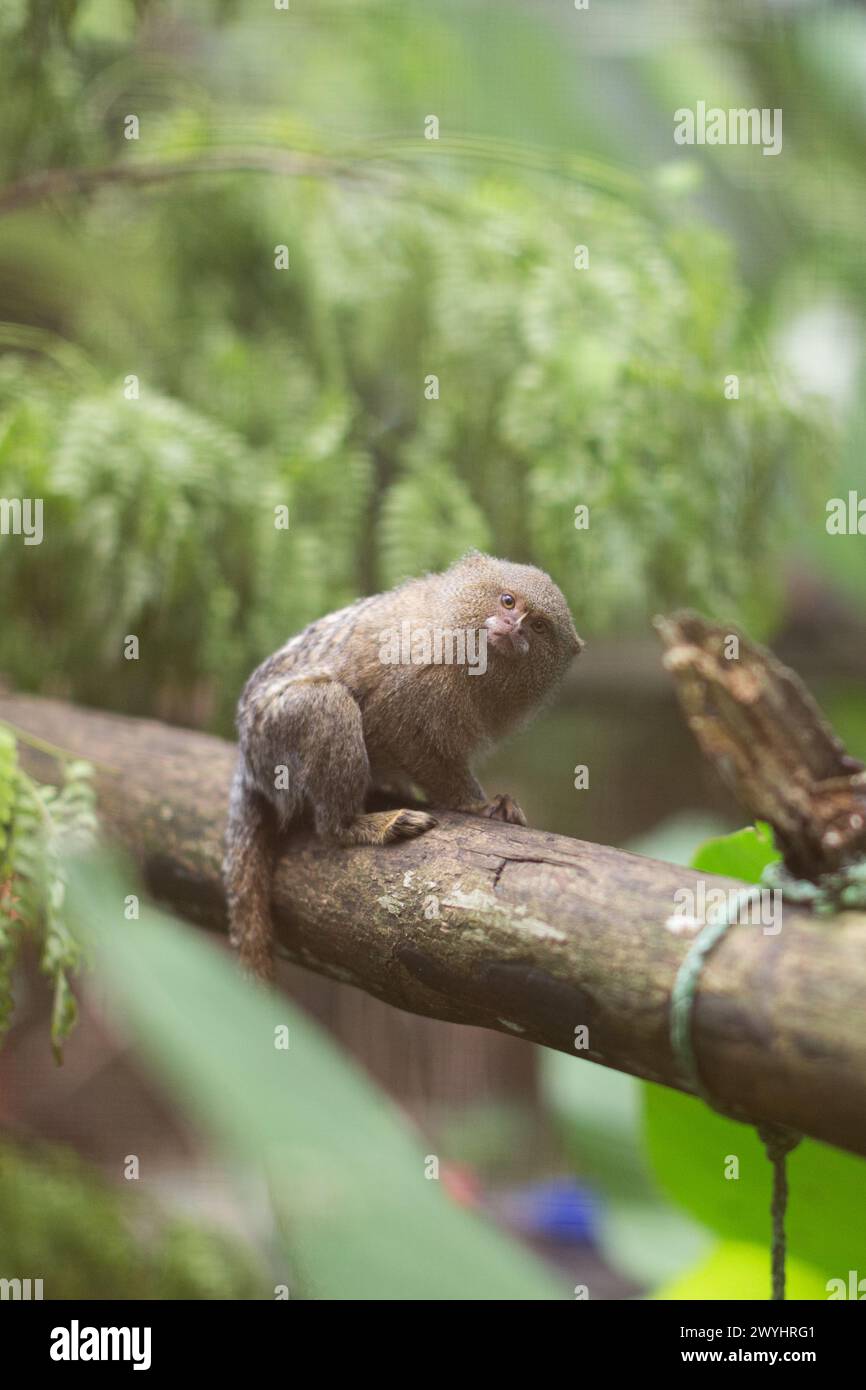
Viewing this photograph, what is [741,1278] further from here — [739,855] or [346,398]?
[346,398]

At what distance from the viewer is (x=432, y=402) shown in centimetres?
361

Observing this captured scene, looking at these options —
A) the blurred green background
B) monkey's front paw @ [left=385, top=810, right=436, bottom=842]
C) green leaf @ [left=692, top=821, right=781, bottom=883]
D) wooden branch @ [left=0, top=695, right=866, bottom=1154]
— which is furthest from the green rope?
the blurred green background

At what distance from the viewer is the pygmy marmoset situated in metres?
2.08

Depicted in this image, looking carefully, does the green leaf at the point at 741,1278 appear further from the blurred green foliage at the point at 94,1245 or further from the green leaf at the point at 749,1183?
the blurred green foliage at the point at 94,1245

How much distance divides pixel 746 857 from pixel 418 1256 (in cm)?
94

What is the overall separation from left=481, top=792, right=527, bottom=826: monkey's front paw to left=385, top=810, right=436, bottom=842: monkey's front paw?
0.75 feet

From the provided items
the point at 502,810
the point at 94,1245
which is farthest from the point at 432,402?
the point at 94,1245

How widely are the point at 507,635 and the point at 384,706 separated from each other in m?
0.27

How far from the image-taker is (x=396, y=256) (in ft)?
12.6

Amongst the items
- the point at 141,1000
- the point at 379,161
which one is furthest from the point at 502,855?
the point at 379,161

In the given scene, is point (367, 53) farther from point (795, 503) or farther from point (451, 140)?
point (795, 503)

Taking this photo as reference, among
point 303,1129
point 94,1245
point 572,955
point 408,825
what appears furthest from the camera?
point 94,1245

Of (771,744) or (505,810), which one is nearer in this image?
(771,744)

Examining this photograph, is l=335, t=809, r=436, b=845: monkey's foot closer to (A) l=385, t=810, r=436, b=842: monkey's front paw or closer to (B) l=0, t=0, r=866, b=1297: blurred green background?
(A) l=385, t=810, r=436, b=842: monkey's front paw
